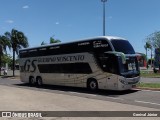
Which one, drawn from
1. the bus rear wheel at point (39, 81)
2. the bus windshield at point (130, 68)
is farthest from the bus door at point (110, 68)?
the bus rear wheel at point (39, 81)

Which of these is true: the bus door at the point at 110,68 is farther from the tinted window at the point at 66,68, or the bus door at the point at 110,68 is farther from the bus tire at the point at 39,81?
the bus tire at the point at 39,81

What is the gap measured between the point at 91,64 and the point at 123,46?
248 centimetres

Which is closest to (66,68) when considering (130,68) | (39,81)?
(39,81)

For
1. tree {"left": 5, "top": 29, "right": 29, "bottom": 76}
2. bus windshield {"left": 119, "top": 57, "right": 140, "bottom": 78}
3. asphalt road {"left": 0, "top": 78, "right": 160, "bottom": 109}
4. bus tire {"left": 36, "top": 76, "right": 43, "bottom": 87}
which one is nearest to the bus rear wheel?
bus tire {"left": 36, "top": 76, "right": 43, "bottom": 87}

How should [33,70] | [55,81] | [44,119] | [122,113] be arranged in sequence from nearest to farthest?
[44,119] < [122,113] < [55,81] < [33,70]

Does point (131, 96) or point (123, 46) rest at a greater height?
point (123, 46)

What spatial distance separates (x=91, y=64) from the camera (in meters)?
22.3

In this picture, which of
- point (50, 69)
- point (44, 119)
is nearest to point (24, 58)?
point (50, 69)

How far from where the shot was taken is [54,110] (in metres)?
13.1

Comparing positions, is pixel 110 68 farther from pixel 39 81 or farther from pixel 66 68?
pixel 39 81

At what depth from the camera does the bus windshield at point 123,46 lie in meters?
21.0

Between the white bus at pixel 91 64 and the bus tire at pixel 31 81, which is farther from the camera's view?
the bus tire at pixel 31 81

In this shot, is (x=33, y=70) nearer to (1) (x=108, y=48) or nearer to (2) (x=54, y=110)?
(1) (x=108, y=48)

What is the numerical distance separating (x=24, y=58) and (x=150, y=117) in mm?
21497
